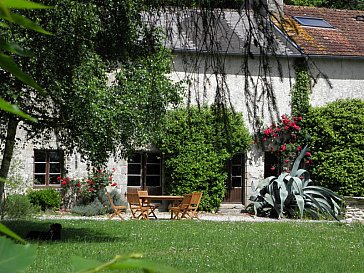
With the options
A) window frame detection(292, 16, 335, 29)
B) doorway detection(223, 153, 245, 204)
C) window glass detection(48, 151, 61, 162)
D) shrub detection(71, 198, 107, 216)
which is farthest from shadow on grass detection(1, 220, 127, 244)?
window frame detection(292, 16, 335, 29)

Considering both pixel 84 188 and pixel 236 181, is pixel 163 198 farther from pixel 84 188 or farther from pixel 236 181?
pixel 236 181

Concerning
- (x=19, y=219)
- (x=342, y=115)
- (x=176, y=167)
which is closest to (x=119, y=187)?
(x=176, y=167)

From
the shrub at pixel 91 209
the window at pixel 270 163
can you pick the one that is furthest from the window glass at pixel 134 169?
the window at pixel 270 163

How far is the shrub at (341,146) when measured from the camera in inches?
787

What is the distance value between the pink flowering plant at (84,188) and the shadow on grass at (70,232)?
3.47 m

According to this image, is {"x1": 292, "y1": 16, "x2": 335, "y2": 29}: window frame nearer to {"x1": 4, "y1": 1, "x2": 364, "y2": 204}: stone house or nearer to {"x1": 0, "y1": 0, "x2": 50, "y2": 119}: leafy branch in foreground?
{"x1": 4, "y1": 1, "x2": 364, "y2": 204}: stone house

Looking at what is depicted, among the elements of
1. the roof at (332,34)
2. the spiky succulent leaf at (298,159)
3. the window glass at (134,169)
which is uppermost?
the roof at (332,34)

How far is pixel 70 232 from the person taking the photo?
1316cm

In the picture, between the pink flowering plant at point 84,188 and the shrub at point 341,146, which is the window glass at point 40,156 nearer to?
the pink flowering plant at point 84,188

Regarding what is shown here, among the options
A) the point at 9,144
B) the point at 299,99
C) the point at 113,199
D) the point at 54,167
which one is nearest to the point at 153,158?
the point at 113,199

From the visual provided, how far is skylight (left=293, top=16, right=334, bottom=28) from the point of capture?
21734 millimetres

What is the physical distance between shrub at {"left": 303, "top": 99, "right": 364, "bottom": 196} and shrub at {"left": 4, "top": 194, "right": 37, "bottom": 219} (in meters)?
8.61

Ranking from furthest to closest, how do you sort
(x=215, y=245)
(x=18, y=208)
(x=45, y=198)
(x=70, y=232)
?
(x=45, y=198) < (x=18, y=208) < (x=70, y=232) < (x=215, y=245)

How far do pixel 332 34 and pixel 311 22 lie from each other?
0.84m
